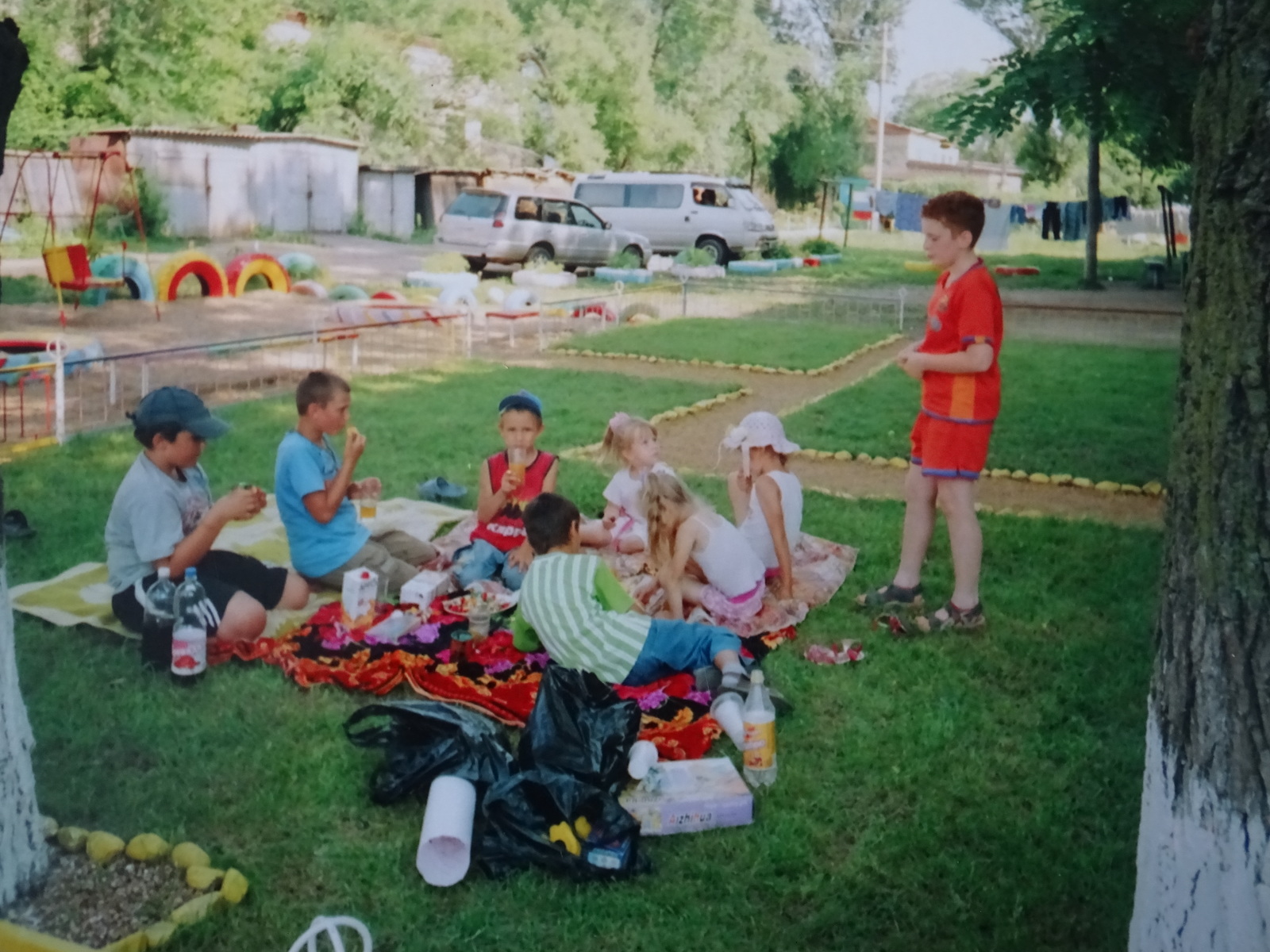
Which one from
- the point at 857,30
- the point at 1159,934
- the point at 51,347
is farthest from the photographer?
the point at 857,30

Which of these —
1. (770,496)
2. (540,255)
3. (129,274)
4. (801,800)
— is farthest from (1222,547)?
(540,255)

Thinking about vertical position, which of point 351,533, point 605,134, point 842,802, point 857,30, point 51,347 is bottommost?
point 842,802

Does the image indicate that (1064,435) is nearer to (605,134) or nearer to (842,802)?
(842,802)

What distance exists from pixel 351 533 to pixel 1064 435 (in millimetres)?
5180

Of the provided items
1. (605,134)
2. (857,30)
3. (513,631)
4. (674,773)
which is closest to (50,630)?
(513,631)

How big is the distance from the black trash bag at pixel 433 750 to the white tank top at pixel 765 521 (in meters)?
1.85

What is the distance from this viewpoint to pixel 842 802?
3.32 m

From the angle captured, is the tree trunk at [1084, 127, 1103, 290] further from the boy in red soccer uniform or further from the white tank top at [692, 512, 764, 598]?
the white tank top at [692, 512, 764, 598]

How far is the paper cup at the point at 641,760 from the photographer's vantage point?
10.6ft

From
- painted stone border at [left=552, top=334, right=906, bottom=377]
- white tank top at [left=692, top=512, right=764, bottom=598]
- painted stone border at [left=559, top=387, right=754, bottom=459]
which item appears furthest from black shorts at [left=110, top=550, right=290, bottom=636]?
painted stone border at [left=552, top=334, right=906, bottom=377]

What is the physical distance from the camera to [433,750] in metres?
3.25

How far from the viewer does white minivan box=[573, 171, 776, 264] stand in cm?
2102

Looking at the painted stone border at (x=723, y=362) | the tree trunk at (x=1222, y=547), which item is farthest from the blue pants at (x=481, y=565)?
the painted stone border at (x=723, y=362)

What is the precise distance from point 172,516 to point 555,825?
1.99 m
